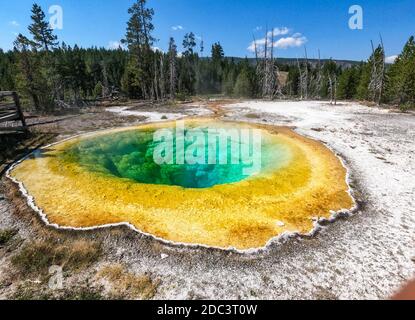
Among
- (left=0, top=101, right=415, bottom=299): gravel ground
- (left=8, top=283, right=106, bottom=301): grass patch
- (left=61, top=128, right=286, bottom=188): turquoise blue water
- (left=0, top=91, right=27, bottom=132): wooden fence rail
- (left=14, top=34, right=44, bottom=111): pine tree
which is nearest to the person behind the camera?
(left=8, top=283, right=106, bottom=301): grass patch

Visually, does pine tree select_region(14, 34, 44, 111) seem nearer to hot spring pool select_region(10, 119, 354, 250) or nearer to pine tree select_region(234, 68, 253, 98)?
hot spring pool select_region(10, 119, 354, 250)

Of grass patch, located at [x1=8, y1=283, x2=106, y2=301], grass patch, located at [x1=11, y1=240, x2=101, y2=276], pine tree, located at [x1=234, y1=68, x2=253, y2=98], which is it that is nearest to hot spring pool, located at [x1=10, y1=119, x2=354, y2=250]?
grass patch, located at [x1=11, y1=240, x2=101, y2=276]

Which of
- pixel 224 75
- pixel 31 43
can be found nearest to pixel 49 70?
pixel 31 43

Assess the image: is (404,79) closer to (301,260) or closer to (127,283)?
(301,260)

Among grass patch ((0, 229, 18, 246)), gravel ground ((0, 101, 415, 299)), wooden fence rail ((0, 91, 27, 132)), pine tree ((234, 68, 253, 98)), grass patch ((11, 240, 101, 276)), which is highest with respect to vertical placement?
pine tree ((234, 68, 253, 98))

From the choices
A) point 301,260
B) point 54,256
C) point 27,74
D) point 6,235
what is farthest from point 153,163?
point 27,74
